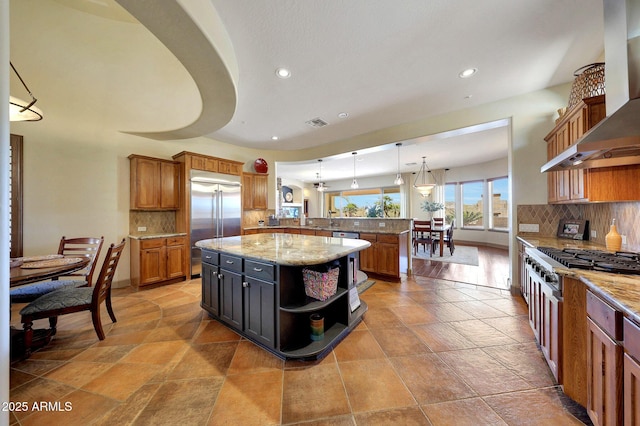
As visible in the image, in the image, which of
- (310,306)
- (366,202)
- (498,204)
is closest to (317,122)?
(310,306)

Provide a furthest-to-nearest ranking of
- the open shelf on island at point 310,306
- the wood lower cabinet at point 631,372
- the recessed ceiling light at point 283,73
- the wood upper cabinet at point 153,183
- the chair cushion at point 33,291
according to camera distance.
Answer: the wood upper cabinet at point 153,183
the recessed ceiling light at point 283,73
the chair cushion at point 33,291
the open shelf on island at point 310,306
the wood lower cabinet at point 631,372

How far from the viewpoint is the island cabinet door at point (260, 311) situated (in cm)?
182

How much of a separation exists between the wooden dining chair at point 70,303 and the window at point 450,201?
30.2 ft

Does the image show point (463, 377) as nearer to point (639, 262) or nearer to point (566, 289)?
point (566, 289)

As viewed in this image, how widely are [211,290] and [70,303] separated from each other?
1.14 meters

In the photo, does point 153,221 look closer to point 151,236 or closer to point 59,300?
point 151,236

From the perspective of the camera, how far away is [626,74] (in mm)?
1084

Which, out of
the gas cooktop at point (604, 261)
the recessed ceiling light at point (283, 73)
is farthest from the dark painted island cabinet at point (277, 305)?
the recessed ceiling light at point (283, 73)

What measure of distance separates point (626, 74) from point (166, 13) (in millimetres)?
2702

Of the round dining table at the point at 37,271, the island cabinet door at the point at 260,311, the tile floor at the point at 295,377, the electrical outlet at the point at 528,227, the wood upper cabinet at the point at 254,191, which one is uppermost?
the wood upper cabinet at the point at 254,191

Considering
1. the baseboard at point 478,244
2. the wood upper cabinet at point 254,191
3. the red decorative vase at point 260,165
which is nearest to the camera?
the wood upper cabinet at point 254,191

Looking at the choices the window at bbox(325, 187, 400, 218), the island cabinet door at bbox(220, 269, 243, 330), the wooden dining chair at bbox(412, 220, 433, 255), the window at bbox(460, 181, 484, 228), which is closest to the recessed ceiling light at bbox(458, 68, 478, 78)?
Result: the island cabinet door at bbox(220, 269, 243, 330)

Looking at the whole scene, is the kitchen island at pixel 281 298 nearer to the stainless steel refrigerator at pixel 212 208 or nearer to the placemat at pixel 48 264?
the placemat at pixel 48 264

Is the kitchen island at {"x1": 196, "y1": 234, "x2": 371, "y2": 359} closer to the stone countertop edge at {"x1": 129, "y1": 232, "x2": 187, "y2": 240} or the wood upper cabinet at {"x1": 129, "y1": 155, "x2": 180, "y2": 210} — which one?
the stone countertop edge at {"x1": 129, "y1": 232, "x2": 187, "y2": 240}
